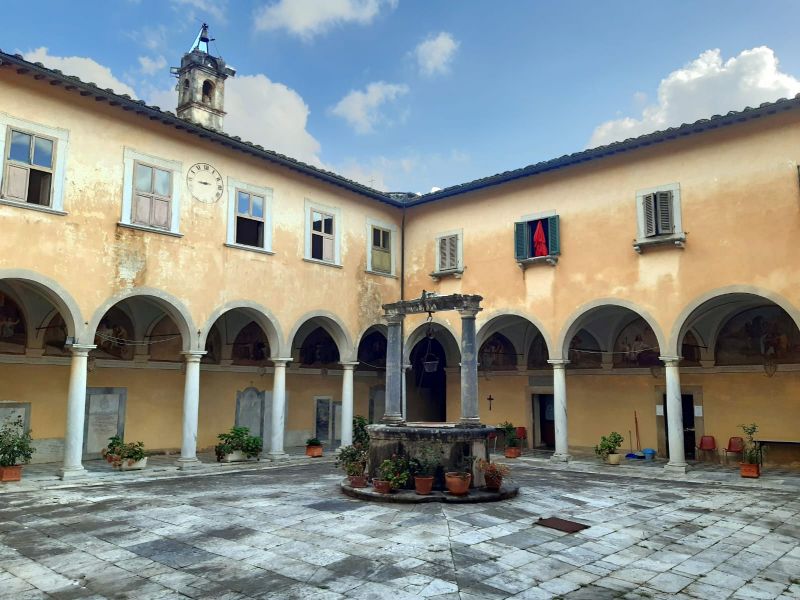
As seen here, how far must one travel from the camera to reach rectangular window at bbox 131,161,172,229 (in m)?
13.7

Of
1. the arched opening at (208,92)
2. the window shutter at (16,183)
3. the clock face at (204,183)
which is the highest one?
the arched opening at (208,92)

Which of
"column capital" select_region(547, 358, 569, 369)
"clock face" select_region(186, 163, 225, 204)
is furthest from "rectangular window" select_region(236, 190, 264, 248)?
"column capital" select_region(547, 358, 569, 369)

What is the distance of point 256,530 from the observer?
8.06 meters

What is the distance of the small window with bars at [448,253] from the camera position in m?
18.7

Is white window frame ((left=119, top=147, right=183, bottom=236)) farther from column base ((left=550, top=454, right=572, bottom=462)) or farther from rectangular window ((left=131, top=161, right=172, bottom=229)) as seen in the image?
column base ((left=550, top=454, right=572, bottom=462))

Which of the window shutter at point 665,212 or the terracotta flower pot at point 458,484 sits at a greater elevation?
the window shutter at point 665,212

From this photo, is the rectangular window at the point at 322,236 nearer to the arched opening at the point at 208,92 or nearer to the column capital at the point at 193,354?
the column capital at the point at 193,354

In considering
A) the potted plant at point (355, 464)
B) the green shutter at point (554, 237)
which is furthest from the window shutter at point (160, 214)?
the green shutter at point (554, 237)

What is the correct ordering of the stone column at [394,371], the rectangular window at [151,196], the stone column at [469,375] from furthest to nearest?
the rectangular window at [151,196] < the stone column at [394,371] < the stone column at [469,375]

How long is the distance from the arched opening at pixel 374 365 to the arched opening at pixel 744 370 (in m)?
10.2

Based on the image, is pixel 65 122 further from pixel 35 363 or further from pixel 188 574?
pixel 188 574

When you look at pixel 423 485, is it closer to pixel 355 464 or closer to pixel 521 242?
pixel 355 464

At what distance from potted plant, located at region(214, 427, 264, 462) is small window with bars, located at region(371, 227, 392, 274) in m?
6.58

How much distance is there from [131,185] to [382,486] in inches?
344
